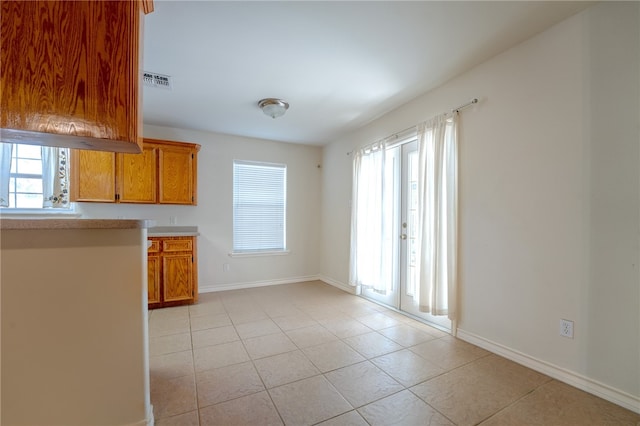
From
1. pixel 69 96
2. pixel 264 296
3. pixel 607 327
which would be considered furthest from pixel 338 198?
pixel 69 96

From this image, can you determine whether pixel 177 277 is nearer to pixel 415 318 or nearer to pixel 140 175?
pixel 140 175

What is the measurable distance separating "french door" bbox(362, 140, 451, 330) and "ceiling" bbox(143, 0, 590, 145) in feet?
2.27

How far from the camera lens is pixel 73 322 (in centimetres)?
130

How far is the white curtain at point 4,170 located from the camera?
3049mm

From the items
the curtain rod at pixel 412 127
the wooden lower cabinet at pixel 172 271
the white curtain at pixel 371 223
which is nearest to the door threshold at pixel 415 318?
the white curtain at pixel 371 223

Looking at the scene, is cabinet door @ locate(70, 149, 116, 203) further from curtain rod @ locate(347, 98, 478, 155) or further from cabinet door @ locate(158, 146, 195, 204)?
curtain rod @ locate(347, 98, 478, 155)

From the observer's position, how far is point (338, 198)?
4.83m

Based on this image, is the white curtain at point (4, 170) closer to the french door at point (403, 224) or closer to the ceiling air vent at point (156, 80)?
the ceiling air vent at point (156, 80)

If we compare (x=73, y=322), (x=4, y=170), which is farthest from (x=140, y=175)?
(x=73, y=322)

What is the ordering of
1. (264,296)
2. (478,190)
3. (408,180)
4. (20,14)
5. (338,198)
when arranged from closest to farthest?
(20,14) → (478,190) → (408,180) → (264,296) → (338,198)

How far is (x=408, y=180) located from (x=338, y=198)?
1619 mm

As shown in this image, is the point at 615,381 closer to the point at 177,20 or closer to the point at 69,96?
the point at 69,96

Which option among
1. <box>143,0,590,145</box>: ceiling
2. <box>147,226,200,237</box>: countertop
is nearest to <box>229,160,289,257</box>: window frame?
<box>147,226,200,237</box>: countertop

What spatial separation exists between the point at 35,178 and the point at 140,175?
110 centimetres
